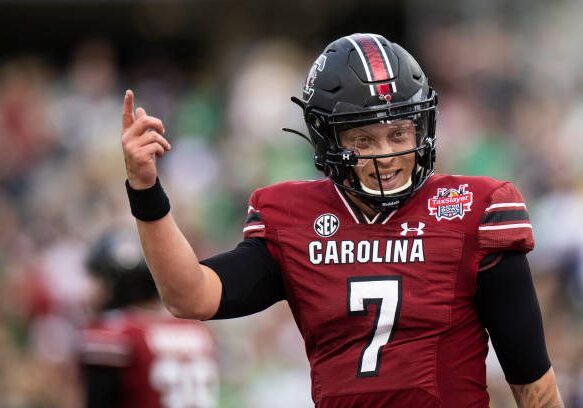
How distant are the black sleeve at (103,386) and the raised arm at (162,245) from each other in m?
2.03

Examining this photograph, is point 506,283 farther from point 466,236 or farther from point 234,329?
point 234,329

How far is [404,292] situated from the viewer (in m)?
3.85

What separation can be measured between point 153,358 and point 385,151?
2351mm

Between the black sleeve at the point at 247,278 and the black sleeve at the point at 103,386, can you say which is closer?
the black sleeve at the point at 247,278

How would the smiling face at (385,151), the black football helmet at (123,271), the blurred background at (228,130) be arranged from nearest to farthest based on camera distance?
the smiling face at (385,151) → the black football helmet at (123,271) → the blurred background at (228,130)

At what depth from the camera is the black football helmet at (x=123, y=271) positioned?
20.4 feet

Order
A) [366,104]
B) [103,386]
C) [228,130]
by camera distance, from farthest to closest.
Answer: [228,130], [103,386], [366,104]

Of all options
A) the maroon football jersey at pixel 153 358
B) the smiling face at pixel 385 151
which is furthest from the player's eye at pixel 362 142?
the maroon football jersey at pixel 153 358

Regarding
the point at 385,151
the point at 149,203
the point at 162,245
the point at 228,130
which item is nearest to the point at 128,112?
the point at 149,203

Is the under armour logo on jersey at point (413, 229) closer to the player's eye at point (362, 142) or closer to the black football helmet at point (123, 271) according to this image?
the player's eye at point (362, 142)

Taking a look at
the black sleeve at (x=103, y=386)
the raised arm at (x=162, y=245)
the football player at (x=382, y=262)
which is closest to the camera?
the raised arm at (x=162, y=245)

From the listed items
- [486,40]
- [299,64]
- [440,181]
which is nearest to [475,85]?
[486,40]

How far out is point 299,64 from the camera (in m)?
13.0

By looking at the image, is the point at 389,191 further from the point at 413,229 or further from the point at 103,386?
the point at 103,386
